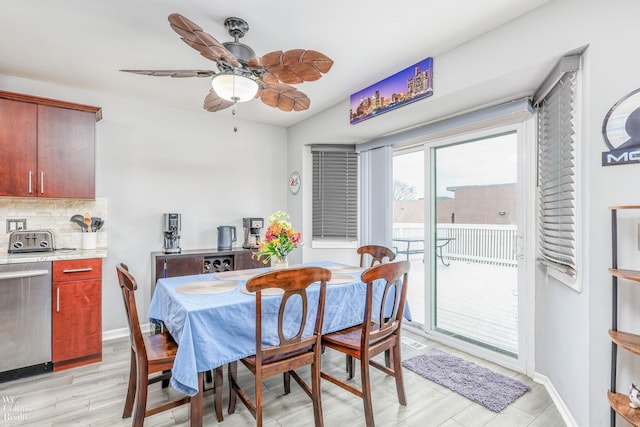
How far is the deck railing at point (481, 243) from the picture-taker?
2.81m

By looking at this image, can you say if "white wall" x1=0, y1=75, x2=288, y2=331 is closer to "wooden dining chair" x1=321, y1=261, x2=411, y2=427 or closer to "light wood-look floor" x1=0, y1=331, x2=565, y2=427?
"light wood-look floor" x1=0, y1=331, x2=565, y2=427

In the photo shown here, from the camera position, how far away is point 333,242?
4219mm

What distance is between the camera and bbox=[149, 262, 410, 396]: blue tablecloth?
164cm

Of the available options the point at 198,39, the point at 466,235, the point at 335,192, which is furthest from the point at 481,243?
the point at 198,39

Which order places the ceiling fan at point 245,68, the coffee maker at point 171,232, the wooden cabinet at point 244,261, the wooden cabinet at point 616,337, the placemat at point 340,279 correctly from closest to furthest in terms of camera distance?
the wooden cabinet at point 616,337 < the ceiling fan at point 245,68 < the placemat at point 340,279 < the coffee maker at point 171,232 < the wooden cabinet at point 244,261

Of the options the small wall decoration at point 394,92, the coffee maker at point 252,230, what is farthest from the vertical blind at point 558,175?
the coffee maker at point 252,230

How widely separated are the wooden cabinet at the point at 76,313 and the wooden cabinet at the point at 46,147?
0.74m

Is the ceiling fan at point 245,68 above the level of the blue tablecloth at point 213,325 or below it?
above

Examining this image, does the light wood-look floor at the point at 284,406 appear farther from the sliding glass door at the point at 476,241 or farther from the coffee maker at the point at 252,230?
the coffee maker at the point at 252,230

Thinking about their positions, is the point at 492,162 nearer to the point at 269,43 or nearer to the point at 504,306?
the point at 504,306

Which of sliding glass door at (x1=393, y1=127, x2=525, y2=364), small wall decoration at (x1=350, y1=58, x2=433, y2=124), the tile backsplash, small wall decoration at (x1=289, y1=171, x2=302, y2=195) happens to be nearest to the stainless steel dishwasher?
the tile backsplash

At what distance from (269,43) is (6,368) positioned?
326 cm

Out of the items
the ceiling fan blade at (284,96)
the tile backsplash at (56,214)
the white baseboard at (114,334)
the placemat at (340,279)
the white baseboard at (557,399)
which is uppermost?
the ceiling fan blade at (284,96)

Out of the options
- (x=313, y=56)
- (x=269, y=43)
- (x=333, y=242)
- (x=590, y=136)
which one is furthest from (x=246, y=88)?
(x=333, y=242)
